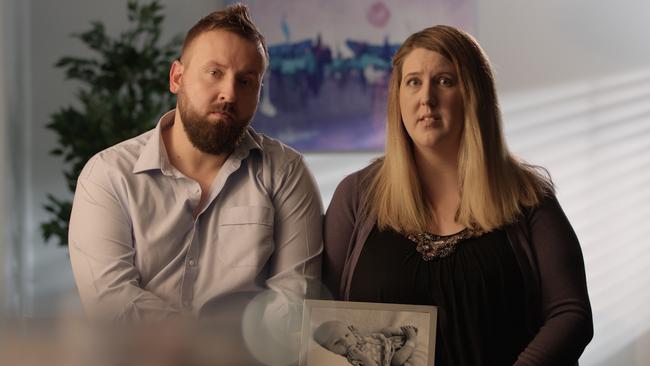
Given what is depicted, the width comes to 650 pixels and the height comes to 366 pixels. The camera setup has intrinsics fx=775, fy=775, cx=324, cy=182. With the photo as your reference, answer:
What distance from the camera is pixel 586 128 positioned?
3.58 m

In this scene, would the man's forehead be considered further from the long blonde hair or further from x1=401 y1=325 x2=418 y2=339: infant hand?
x1=401 y1=325 x2=418 y2=339: infant hand

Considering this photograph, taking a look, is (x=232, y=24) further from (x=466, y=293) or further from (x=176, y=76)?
(x=466, y=293)

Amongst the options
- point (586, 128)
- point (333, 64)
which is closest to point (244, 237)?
point (333, 64)

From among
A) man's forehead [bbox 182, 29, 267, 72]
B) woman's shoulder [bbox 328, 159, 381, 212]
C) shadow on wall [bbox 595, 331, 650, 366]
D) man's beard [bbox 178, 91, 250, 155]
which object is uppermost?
man's forehead [bbox 182, 29, 267, 72]

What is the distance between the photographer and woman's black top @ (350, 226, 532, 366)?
1.53 meters

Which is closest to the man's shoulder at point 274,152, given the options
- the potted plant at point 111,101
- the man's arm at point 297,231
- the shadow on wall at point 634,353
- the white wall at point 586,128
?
the man's arm at point 297,231

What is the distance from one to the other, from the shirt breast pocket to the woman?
0.17 m

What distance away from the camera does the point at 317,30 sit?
12.4 ft

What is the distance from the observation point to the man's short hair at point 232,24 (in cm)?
162

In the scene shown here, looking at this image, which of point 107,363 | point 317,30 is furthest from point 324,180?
point 107,363

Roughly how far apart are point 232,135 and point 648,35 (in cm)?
263

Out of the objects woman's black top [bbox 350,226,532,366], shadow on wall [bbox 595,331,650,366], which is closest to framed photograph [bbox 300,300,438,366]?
woman's black top [bbox 350,226,532,366]

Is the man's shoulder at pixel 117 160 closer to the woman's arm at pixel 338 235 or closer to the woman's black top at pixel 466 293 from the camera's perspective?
the woman's arm at pixel 338 235

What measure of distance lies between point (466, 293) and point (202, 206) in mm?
574
